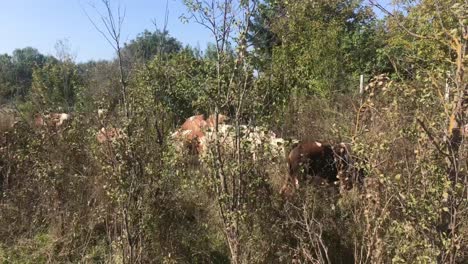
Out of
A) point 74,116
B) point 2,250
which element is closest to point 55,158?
point 74,116

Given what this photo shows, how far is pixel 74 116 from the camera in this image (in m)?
5.89

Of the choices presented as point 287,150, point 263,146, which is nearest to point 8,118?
point 287,150

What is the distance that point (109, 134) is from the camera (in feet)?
14.7

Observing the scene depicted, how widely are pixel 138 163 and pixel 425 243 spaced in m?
2.40

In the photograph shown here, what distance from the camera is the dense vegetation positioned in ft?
9.68

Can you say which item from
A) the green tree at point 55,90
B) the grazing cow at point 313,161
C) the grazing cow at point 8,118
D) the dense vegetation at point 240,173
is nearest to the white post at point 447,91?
the dense vegetation at point 240,173

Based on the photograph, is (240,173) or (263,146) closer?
(240,173)

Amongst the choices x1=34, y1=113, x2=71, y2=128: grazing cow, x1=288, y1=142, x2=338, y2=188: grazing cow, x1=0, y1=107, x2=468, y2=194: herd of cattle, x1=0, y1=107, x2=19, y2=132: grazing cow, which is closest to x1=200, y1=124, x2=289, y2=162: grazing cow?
x1=0, y1=107, x2=468, y2=194: herd of cattle

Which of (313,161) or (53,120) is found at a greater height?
(53,120)

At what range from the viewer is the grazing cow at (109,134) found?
14.1 feet

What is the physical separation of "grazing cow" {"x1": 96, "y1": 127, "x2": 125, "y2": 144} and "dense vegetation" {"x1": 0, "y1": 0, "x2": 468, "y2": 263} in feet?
0.16

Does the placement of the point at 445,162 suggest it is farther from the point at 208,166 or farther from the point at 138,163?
the point at 138,163

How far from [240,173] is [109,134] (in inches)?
50.6

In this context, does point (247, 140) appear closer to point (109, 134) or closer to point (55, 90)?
point (109, 134)
